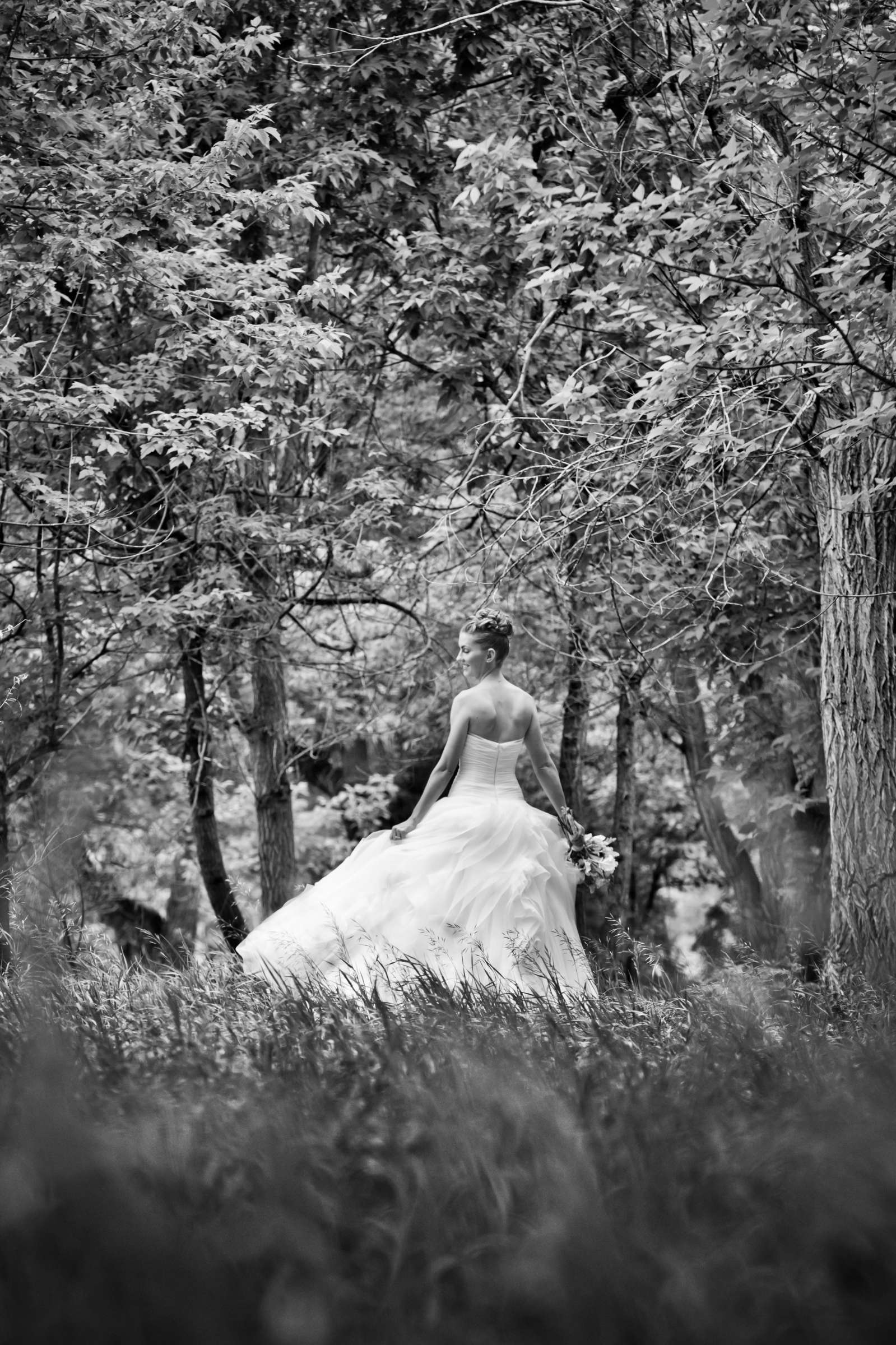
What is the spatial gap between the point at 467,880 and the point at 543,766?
1.05 meters

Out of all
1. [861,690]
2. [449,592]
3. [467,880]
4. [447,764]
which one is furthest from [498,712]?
[449,592]

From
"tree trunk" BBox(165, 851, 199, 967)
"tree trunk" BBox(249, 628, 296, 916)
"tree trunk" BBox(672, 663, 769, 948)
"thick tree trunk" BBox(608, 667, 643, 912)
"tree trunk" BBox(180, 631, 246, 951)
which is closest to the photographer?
"tree trunk" BBox(180, 631, 246, 951)

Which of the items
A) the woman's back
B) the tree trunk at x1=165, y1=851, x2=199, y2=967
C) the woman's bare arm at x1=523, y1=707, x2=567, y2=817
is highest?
the woman's back

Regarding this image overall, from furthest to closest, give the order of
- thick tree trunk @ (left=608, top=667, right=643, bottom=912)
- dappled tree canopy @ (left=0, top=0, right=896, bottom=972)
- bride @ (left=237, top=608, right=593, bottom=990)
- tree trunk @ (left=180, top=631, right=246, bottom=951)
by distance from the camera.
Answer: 1. thick tree trunk @ (left=608, top=667, right=643, bottom=912)
2. tree trunk @ (left=180, top=631, right=246, bottom=951)
3. bride @ (left=237, top=608, right=593, bottom=990)
4. dappled tree canopy @ (left=0, top=0, right=896, bottom=972)

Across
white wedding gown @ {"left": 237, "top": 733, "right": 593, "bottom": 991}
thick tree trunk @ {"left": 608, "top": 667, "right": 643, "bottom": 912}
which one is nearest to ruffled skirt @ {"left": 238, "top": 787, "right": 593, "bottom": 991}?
white wedding gown @ {"left": 237, "top": 733, "right": 593, "bottom": 991}

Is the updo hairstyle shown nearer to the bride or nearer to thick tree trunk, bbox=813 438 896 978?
the bride

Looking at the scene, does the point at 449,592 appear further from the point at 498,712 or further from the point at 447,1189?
the point at 447,1189

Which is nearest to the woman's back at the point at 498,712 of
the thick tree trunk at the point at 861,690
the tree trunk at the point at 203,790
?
the thick tree trunk at the point at 861,690

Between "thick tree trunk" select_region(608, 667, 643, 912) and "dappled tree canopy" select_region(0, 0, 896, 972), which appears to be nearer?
"dappled tree canopy" select_region(0, 0, 896, 972)

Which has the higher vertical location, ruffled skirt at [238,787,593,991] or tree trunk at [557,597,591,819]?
tree trunk at [557,597,591,819]

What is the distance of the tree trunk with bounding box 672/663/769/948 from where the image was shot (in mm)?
14062

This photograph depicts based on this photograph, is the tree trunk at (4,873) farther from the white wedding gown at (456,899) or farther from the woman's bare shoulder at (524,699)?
the woman's bare shoulder at (524,699)

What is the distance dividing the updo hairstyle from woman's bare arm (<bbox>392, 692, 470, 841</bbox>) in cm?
38

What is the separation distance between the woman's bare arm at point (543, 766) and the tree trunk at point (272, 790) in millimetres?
4004
